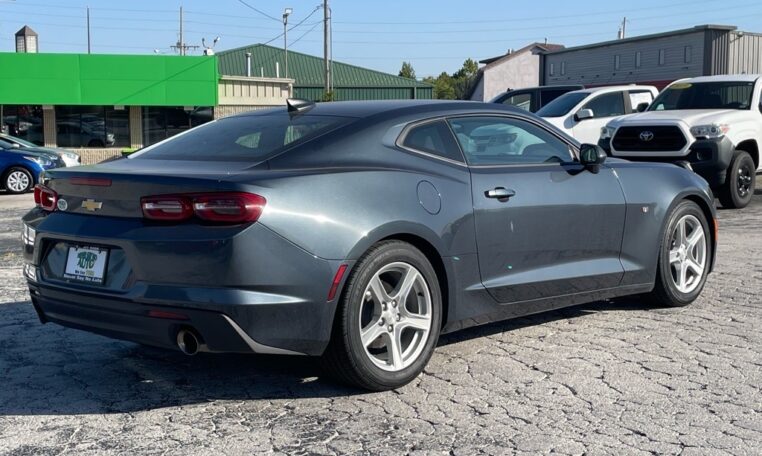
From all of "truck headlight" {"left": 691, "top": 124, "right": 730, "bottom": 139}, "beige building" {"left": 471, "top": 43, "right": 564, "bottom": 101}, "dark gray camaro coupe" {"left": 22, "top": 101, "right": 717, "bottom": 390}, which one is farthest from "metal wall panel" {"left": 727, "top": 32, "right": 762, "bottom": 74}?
"dark gray camaro coupe" {"left": 22, "top": 101, "right": 717, "bottom": 390}

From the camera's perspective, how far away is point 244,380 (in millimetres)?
4941

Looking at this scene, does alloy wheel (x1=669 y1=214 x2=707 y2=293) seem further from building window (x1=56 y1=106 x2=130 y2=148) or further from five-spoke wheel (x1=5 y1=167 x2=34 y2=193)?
building window (x1=56 y1=106 x2=130 y2=148)

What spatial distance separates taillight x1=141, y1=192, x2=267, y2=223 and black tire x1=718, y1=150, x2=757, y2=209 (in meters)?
10.7

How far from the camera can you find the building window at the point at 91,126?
37.3m

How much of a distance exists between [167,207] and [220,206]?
0.93 ft

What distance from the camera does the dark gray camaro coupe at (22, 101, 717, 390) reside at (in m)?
4.18

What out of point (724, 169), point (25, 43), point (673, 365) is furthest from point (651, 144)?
point (25, 43)

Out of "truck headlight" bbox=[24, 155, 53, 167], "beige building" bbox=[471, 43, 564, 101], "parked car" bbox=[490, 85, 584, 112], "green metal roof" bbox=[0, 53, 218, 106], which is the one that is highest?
"beige building" bbox=[471, 43, 564, 101]

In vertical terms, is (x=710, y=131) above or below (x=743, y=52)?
below

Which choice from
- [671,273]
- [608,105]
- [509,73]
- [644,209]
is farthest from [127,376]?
[509,73]

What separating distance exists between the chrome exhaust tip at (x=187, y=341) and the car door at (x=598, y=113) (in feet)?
48.0

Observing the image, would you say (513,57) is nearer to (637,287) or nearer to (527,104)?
(527,104)

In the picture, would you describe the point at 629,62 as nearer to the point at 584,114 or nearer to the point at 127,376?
the point at 584,114

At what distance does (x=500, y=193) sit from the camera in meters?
5.20
